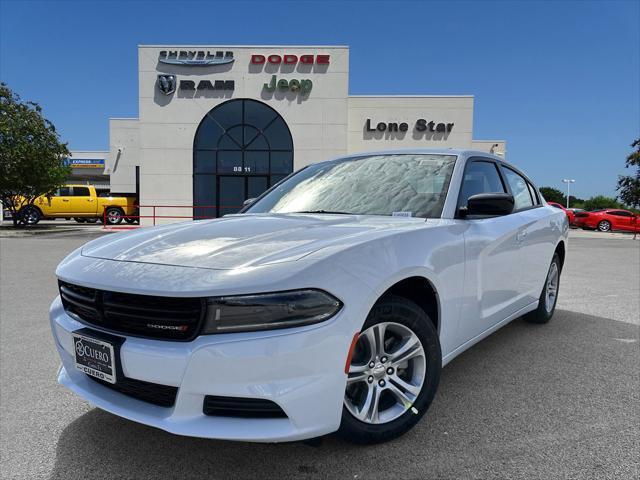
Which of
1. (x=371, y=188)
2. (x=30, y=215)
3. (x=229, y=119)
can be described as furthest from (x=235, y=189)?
(x=371, y=188)

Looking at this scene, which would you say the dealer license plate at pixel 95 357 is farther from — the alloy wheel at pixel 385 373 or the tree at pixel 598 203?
the tree at pixel 598 203

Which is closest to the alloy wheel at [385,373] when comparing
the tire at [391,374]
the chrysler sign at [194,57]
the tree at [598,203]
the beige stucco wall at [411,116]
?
the tire at [391,374]

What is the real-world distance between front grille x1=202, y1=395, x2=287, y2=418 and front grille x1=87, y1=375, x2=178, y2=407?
0.15 metres

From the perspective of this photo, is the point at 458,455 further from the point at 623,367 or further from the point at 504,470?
the point at 623,367

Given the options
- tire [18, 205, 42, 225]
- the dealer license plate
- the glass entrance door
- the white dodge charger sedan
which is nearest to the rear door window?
tire [18, 205, 42, 225]

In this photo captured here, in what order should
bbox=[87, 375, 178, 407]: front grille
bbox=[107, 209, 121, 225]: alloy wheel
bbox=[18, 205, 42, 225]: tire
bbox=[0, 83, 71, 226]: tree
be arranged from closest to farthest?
bbox=[87, 375, 178, 407]: front grille → bbox=[0, 83, 71, 226]: tree → bbox=[18, 205, 42, 225]: tire → bbox=[107, 209, 121, 225]: alloy wheel

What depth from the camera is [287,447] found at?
228cm

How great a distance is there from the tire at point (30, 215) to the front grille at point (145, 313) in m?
24.5

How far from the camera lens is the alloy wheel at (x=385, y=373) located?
214 cm

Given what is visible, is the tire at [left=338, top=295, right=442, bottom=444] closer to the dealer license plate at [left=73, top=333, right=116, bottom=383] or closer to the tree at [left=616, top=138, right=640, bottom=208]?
the dealer license plate at [left=73, top=333, right=116, bottom=383]

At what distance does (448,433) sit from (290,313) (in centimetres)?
123

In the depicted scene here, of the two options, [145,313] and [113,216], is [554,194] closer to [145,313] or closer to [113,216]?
[113,216]

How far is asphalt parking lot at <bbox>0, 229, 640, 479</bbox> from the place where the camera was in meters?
2.11

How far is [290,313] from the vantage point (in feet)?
5.87
